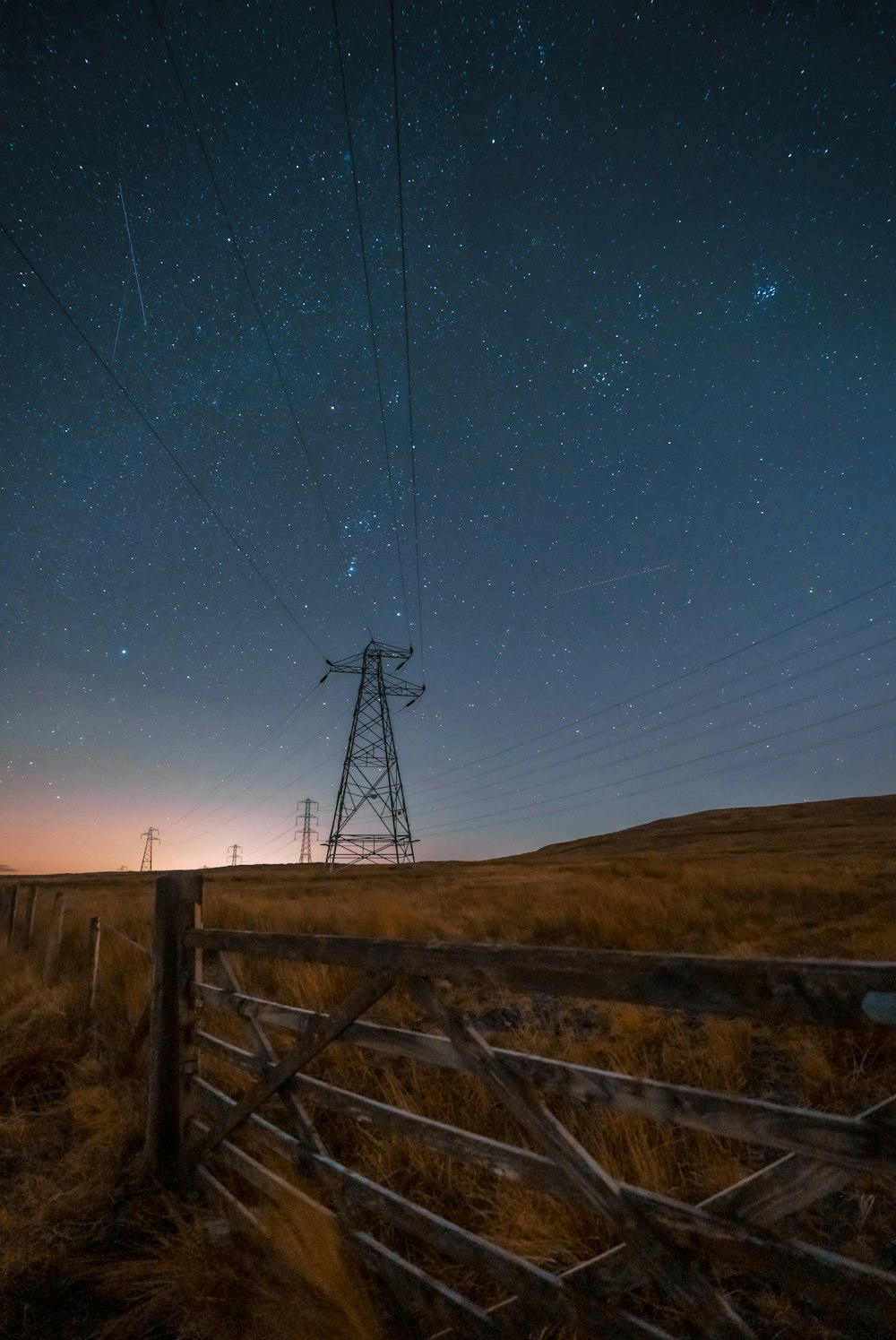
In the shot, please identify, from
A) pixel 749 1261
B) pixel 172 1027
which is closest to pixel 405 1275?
pixel 749 1261

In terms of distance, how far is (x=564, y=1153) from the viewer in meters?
2.15

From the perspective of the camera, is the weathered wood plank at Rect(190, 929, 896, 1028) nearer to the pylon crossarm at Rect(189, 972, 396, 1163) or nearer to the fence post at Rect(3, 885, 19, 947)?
the pylon crossarm at Rect(189, 972, 396, 1163)

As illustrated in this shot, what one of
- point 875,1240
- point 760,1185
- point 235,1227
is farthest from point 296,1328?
point 875,1240

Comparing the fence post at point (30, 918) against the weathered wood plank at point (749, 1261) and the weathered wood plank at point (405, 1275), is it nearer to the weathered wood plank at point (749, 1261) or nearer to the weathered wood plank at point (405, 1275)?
the weathered wood plank at point (405, 1275)

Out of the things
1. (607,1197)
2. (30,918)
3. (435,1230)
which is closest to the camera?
(607,1197)

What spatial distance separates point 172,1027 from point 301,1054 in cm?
160

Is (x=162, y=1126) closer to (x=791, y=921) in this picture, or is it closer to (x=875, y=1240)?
(x=875, y=1240)

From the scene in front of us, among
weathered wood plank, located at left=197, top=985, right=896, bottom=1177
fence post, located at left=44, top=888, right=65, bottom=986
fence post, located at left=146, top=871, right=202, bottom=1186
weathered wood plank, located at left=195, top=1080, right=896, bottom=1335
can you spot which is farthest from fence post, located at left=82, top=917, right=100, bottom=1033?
weathered wood plank, located at left=195, top=1080, right=896, bottom=1335

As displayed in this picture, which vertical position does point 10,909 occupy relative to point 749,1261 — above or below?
above

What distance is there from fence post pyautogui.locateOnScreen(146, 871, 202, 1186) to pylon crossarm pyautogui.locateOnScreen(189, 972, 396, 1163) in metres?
0.27

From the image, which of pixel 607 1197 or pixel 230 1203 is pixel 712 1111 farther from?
pixel 230 1203

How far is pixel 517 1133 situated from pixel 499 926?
302 inches

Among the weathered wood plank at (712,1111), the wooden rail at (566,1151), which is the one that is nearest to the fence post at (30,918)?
the wooden rail at (566,1151)

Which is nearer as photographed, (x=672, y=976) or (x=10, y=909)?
(x=672, y=976)
